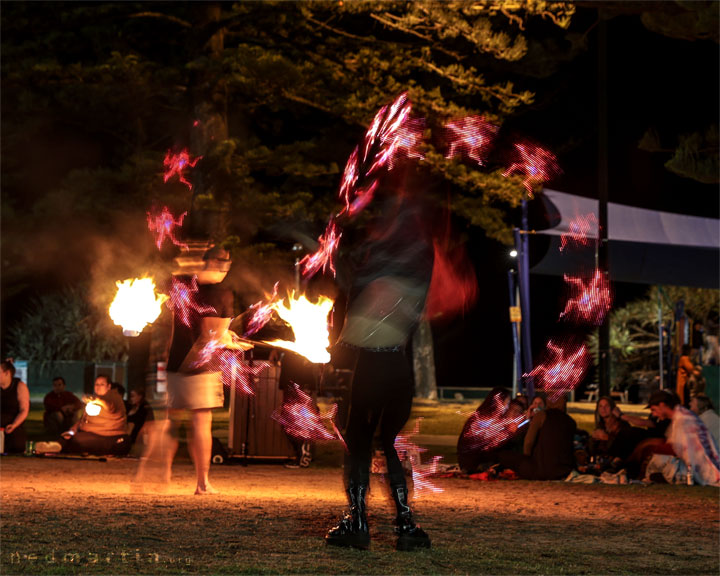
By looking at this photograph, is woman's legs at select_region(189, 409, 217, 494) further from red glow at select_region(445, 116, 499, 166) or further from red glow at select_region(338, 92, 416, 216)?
red glow at select_region(445, 116, 499, 166)

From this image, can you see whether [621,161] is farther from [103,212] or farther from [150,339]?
[150,339]

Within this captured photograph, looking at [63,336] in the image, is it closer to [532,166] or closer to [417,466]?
[532,166]

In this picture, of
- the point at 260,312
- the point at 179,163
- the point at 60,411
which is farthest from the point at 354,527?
the point at 179,163

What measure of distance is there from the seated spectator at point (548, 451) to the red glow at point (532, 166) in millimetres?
8194

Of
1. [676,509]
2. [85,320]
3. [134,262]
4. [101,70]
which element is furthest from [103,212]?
[85,320]

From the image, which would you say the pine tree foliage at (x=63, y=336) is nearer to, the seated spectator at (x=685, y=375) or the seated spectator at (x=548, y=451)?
the seated spectator at (x=685, y=375)

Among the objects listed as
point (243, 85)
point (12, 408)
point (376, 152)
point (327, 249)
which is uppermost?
point (243, 85)

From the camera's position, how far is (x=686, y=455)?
13102 mm

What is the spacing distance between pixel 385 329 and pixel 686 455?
296 inches

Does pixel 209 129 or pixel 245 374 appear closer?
pixel 245 374

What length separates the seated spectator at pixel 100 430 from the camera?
50.1 feet

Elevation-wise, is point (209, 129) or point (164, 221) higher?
point (209, 129)

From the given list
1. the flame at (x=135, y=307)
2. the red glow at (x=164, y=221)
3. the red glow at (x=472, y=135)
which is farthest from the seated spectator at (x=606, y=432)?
the red glow at (x=164, y=221)

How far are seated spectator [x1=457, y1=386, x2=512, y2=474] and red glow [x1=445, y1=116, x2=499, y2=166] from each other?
5.68 m
